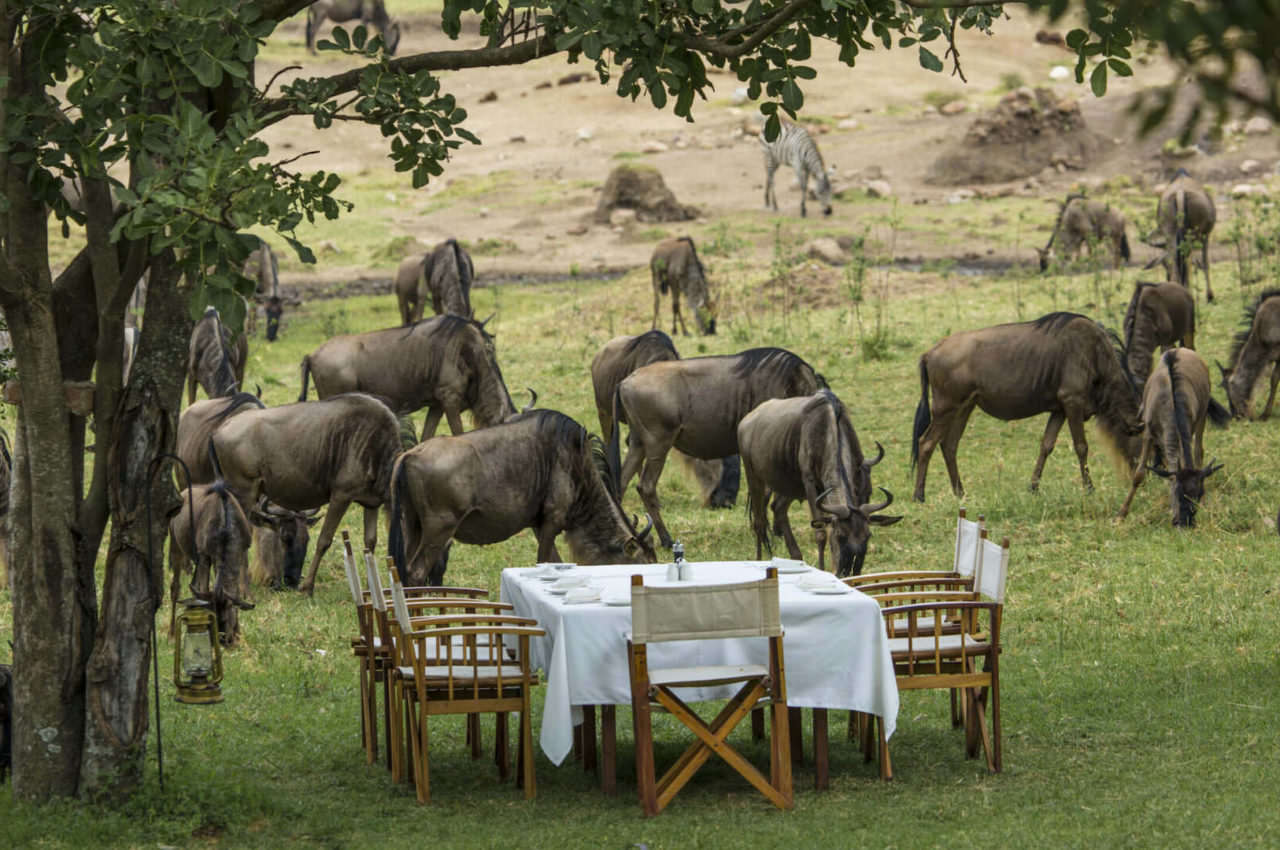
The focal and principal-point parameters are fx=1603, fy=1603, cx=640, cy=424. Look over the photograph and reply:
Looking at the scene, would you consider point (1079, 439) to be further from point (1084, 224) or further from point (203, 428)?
point (1084, 224)

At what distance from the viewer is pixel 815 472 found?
1086 cm

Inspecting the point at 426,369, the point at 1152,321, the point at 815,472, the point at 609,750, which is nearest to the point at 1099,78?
the point at 609,750

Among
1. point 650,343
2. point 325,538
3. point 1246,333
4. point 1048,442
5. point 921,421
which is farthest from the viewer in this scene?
point 1246,333

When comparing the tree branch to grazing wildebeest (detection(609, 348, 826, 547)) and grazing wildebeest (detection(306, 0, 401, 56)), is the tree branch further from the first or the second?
grazing wildebeest (detection(306, 0, 401, 56))

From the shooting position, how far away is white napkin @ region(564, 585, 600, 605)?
6.59 meters

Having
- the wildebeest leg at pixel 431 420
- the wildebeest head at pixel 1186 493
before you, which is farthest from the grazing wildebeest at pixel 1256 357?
the wildebeest leg at pixel 431 420

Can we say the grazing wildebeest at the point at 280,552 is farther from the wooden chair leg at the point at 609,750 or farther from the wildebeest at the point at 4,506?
the wooden chair leg at the point at 609,750

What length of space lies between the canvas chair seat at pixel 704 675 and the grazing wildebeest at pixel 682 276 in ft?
50.6

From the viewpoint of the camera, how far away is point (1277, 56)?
8.18ft

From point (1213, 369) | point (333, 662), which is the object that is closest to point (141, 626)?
point (333, 662)

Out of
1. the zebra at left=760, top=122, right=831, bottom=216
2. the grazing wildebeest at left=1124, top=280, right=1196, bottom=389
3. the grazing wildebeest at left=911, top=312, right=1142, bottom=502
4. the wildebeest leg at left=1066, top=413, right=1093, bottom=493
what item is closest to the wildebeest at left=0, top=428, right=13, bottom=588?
the grazing wildebeest at left=911, top=312, right=1142, bottom=502

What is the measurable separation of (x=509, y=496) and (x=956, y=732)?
3.53 metres

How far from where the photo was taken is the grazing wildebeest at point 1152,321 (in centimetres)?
1612

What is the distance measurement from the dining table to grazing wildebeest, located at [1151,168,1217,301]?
14164mm
